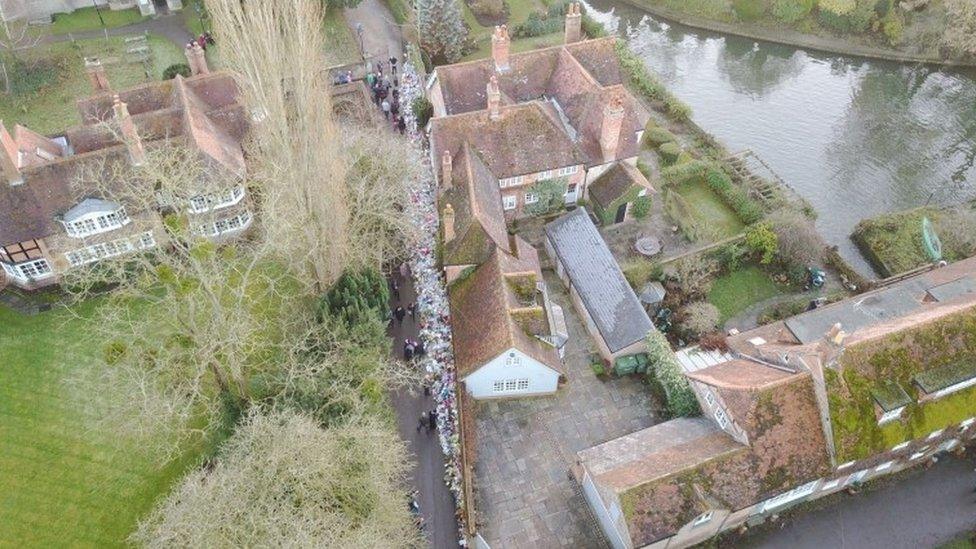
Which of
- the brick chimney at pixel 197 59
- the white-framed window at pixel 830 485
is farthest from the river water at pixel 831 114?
the brick chimney at pixel 197 59

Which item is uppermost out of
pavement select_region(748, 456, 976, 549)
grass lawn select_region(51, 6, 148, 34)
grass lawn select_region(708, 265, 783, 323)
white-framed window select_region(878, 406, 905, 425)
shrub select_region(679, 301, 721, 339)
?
grass lawn select_region(51, 6, 148, 34)

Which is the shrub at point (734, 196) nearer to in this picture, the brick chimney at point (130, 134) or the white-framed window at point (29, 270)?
the brick chimney at point (130, 134)

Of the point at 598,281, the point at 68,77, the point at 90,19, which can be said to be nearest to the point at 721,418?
the point at 598,281

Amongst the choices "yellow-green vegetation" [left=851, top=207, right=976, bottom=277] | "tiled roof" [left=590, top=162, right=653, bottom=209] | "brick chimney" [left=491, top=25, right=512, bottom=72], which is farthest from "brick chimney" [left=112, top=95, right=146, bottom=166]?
"yellow-green vegetation" [left=851, top=207, right=976, bottom=277]

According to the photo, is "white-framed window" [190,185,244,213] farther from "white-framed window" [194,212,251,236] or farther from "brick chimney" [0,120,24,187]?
"brick chimney" [0,120,24,187]

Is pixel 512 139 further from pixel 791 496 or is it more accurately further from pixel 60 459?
pixel 60 459

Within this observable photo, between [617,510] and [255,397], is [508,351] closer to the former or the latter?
[617,510]

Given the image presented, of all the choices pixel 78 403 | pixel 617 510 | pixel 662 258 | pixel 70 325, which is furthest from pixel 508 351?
pixel 70 325
